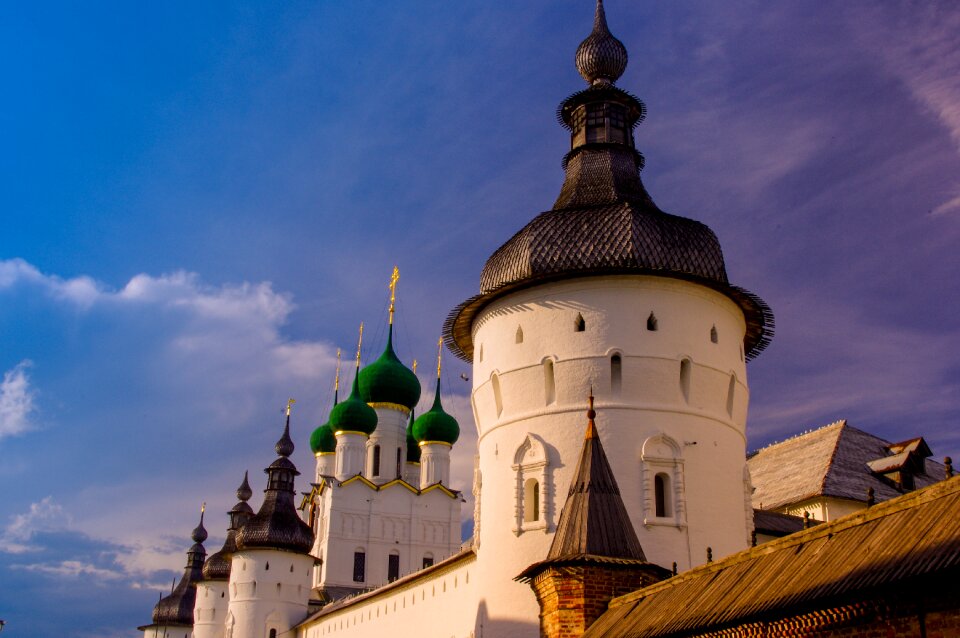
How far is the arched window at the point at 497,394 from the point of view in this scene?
1792cm

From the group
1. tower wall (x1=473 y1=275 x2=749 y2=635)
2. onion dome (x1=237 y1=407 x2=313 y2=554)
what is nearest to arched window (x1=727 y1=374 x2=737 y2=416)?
tower wall (x1=473 y1=275 x2=749 y2=635)

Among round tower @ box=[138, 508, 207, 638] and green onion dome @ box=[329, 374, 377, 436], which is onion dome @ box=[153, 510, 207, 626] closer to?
round tower @ box=[138, 508, 207, 638]

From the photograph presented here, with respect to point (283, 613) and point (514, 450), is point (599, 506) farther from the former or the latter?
point (283, 613)

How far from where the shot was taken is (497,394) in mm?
18000

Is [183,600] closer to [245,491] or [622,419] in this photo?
[245,491]

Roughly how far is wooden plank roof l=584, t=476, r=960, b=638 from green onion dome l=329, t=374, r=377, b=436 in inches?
1250

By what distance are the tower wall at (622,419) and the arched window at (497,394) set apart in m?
0.02

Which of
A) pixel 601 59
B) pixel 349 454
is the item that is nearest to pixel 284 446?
pixel 349 454

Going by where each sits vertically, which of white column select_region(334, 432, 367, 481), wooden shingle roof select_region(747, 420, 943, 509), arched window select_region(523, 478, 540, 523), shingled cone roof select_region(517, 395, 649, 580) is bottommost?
shingled cone roof select_region(517, 395, 649, 580)

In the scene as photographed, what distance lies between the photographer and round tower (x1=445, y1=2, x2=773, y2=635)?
16547mm

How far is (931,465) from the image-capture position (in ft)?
89.8

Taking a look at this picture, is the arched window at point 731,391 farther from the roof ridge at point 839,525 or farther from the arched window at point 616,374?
the roof ridge at point 839,525

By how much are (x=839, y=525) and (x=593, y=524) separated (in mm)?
4751

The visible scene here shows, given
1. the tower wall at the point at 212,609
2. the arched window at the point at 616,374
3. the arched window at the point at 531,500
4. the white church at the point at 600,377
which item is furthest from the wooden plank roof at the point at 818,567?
the tower wall at the point at 212,609
